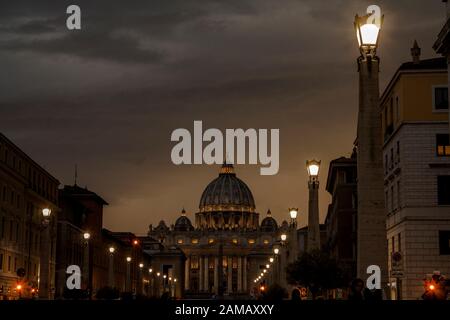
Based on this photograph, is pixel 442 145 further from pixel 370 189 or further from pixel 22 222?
pixel 22 222

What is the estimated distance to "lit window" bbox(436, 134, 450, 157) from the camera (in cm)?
5697

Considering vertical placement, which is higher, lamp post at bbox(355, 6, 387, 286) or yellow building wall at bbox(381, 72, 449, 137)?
yellow building wall at bbox(381, 72, 449, 137)

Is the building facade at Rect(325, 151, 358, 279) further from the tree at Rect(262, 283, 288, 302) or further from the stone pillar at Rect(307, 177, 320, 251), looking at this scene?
the stone pillar at Rect(307, 177, 320, 251)

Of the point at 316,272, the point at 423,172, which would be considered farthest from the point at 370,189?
the point at 316,272

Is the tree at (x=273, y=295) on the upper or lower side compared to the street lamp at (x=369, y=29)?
lower

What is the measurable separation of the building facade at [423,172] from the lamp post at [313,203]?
4956 millimetres

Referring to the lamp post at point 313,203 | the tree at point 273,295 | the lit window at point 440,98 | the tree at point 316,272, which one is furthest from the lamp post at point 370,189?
the tree at point 316,272

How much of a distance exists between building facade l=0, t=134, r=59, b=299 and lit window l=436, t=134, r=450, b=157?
95.6ft

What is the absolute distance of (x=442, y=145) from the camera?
5709 cm

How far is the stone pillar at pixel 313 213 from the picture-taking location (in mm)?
44922

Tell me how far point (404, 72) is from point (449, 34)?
19.7 meters

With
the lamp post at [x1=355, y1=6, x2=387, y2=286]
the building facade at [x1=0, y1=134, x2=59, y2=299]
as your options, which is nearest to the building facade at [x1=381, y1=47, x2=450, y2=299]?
the building facade at [x1=0, y1=134, x2=59, y2=299]

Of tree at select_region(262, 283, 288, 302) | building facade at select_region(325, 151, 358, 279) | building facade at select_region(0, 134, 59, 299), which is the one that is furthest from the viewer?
building facade at select_region(325, 151, 358, 279)

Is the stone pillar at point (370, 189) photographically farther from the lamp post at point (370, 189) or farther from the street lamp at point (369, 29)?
the street lamp at point (369, 29)
